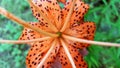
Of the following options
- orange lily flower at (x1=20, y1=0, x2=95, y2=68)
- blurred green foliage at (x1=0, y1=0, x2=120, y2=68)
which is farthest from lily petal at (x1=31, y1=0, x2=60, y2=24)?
blurred green foliage at (x1=0, y1=0, x2=120, y2=68)

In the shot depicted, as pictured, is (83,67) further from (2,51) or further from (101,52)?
(2,51)

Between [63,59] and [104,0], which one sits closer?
[63,59]

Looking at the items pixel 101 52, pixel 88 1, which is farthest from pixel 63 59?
pixel 88 1

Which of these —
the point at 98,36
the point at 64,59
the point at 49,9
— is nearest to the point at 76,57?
the point at 64,59

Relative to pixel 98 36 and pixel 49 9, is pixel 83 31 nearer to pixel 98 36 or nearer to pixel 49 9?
pixel 49 9

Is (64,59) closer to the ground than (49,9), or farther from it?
closer to the ground

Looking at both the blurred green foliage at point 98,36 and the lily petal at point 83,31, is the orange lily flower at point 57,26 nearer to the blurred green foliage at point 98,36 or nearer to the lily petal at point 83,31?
the lily petal at point 83,31

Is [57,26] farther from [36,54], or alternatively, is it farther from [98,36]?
[98,36]

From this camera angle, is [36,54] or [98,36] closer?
[36,54]
